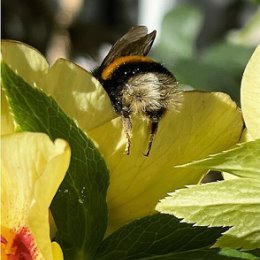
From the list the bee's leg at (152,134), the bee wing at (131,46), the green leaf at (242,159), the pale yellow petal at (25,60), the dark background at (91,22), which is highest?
the pale yellow petal at (25,60)

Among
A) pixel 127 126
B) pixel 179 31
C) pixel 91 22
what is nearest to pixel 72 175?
pixel 127 126

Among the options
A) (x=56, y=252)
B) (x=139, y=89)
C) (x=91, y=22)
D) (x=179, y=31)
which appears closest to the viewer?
(x=56, y=252)

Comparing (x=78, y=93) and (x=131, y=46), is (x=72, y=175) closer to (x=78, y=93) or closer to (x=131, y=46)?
(x=78, y=93)

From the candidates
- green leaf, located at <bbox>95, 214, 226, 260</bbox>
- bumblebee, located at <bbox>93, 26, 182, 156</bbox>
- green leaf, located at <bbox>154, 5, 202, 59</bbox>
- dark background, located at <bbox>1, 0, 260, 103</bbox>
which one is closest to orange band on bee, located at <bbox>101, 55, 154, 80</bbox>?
bumblebee, located at <bbox>93, 26, 182, 156</bbox>

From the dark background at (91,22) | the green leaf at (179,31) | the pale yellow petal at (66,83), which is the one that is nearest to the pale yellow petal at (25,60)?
the pale yellow petal at (66,83)

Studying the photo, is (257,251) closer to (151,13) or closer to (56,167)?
(56,167)

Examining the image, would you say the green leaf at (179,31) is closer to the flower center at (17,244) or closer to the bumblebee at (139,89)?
the bumblebee at (139,89)

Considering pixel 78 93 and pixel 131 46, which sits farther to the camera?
pixel 131 46
